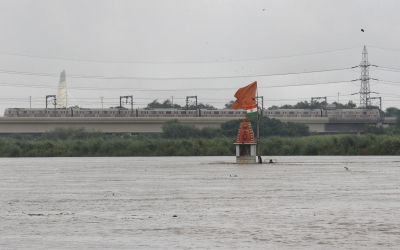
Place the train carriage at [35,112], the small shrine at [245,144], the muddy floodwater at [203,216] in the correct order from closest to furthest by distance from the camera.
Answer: the muddy floodwater at [203,216]
the small shrine at [245,144]
the train carriage at [35,112]

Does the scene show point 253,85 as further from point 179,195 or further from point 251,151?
point 179,195

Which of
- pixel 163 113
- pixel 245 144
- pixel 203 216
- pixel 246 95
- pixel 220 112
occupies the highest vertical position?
pixel 220 112

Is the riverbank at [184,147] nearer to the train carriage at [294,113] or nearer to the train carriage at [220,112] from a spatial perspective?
the train carriage at [220,112]

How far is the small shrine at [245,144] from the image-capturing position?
163 feet

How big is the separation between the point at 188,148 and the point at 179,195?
6105 cm

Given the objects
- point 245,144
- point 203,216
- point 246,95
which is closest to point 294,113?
point 246,95

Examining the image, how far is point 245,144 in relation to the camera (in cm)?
5044

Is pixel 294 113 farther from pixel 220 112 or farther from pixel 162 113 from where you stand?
pixel 162 113

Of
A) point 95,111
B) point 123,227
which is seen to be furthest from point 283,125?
point 123,227

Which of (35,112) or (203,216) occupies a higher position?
(35,112)

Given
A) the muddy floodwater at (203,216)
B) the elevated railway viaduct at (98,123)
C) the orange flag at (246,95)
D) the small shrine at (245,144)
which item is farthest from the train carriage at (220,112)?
the muddy floodwater at (203,216)

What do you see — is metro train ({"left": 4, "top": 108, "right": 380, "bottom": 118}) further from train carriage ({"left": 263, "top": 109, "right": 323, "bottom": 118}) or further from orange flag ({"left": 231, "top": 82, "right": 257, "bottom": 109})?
orange flag ({"left": 231, "top": 82, "right": 257, "bottom": 109})

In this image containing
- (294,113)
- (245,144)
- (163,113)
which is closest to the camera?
(245,144)

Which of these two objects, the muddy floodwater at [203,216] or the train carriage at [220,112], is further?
the train carriage at [220,112]
